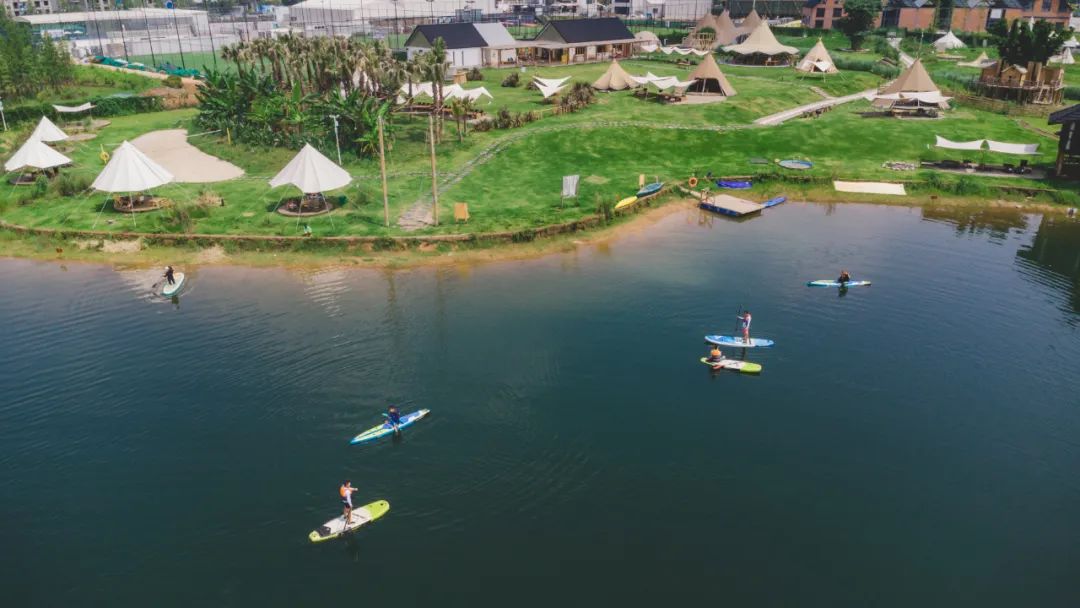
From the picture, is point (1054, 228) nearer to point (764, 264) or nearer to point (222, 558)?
point (764, 264)

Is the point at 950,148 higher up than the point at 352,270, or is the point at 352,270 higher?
the point at 950,148

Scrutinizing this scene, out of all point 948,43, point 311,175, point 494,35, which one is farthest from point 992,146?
point 948,43

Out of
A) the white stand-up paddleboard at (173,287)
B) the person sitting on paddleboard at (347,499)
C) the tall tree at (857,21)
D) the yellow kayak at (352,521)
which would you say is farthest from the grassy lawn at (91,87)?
the tall tree at (857,21)

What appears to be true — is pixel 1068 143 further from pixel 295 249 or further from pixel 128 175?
pixel 128 175

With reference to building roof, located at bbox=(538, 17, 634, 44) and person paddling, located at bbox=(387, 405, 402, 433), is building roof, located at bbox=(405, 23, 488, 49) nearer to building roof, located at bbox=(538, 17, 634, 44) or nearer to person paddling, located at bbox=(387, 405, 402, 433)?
building roof, located at bbox=(538, 17, 634, 44)

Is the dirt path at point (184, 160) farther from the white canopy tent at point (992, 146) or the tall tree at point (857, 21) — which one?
the tall tree at point (857, 21)

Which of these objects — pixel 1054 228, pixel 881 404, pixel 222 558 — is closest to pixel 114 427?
pixel 222 558

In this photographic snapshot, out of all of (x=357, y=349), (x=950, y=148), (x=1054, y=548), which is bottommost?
(x=1054, y=548)
